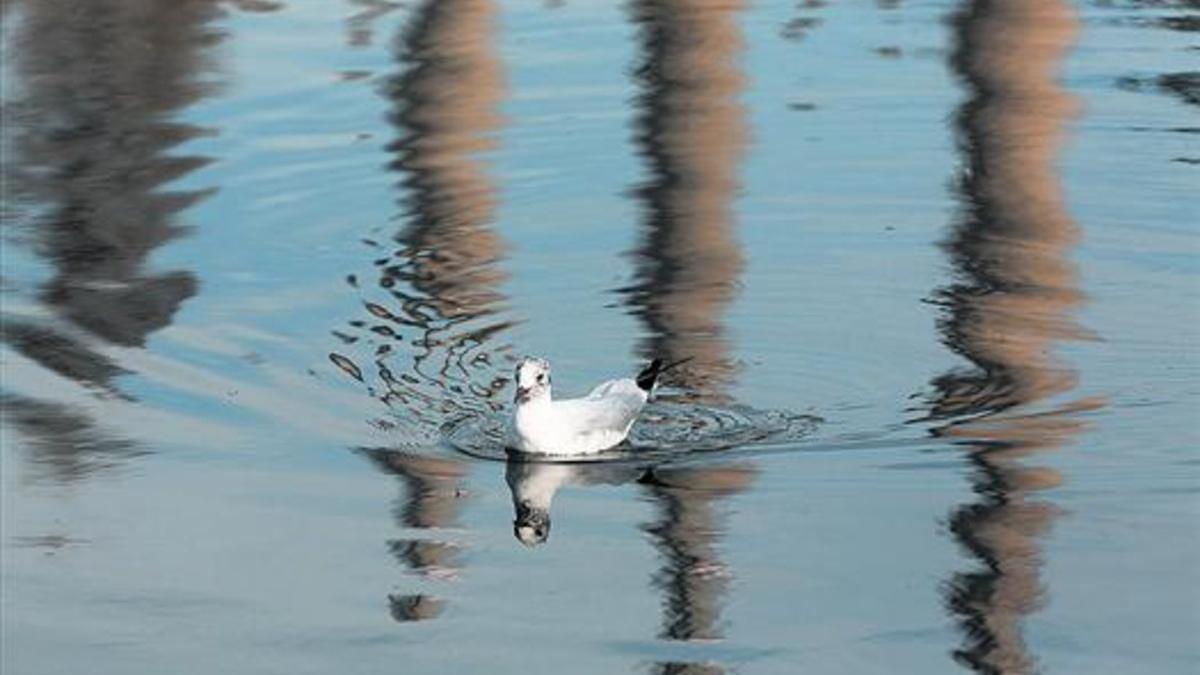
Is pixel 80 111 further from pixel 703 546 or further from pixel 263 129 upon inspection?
pixel 703 546

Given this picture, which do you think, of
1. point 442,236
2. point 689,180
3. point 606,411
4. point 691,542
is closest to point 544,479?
point 606,411

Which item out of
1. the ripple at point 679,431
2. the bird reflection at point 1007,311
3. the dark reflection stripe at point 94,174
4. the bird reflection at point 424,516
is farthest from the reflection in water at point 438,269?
the bird reflection at point 1007,311

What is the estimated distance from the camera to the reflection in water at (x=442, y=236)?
12945mm

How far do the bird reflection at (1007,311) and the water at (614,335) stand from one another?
1.1 inches

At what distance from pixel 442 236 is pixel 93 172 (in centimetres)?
267

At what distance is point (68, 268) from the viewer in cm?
1497

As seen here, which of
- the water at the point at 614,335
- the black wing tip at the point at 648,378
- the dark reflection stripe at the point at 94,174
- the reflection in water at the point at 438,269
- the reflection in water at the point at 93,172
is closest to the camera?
the water at the point at 614,335

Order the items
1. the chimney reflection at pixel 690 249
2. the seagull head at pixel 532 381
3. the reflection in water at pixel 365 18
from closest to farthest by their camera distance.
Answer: the chimney reflection at pixel 690 249 → the seagull head at pixel 532 381 → the reflection in water at pixel 365 18

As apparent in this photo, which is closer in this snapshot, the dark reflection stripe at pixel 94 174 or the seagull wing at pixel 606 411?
the seagull wing at pixel 606 411

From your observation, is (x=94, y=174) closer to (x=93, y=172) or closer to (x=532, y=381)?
(x=93, y=172)

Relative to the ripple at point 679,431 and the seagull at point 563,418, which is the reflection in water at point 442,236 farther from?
the seagull at point 563,418

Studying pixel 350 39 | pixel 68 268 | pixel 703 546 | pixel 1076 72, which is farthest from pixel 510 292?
pixel 350 39

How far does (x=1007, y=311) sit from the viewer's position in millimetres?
13547

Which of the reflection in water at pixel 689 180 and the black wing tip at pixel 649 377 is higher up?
the black wing tip at pixel 649 377
